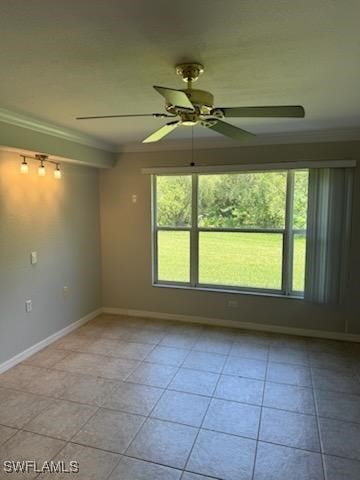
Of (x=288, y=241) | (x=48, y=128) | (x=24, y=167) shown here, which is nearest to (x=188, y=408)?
(x=288, y=241)

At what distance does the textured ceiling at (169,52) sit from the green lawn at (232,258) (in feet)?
6.19

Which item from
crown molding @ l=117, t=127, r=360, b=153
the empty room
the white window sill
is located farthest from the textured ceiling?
the white window sill

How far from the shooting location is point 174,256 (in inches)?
186

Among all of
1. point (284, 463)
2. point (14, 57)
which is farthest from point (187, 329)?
point (14, 57)

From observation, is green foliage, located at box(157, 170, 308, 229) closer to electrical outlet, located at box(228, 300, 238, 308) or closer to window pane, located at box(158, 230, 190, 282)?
window pane, located at box(158, 230, 190, 282)

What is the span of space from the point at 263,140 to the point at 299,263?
1591 millimetres

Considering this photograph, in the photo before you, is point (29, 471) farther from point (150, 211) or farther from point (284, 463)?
point (150, 211)

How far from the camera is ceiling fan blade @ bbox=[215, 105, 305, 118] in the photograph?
1.81 m

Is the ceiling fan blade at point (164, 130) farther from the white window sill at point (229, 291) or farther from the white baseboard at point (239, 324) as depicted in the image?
the white baseboard at point (239, 324)

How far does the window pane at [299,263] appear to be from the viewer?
4.16 m

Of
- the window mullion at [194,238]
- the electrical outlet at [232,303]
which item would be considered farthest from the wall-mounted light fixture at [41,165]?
the electrical outlet at [232,303]

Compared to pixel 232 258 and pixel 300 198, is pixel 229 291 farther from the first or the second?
pixel 300 198

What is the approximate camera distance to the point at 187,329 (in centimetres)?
437

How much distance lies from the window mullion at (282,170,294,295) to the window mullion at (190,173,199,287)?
1.15 metres
